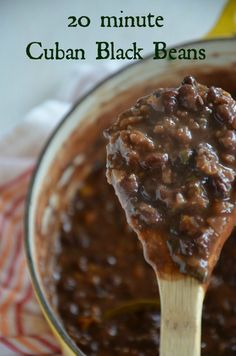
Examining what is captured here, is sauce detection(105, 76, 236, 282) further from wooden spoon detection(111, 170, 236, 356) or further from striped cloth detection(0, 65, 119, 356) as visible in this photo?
striped cloth detection(0, 65, 119, 356)

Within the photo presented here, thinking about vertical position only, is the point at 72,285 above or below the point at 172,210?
below

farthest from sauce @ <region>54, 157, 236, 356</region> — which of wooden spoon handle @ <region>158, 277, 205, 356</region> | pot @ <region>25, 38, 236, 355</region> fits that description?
wooden spoon handle @ <region>158, 277, 205, 356</region>

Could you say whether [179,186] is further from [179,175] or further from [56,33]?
[56,33]

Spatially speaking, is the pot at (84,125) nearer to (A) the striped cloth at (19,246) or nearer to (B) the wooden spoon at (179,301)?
(A) the striped cloth at (19,246)

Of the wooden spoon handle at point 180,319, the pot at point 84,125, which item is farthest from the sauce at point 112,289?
the wooden spoon handle at point 180,319

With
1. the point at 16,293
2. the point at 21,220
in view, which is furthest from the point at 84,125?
the point at 16,293

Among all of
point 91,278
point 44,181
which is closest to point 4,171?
point 44,181

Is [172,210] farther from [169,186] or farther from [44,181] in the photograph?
[44,181]
